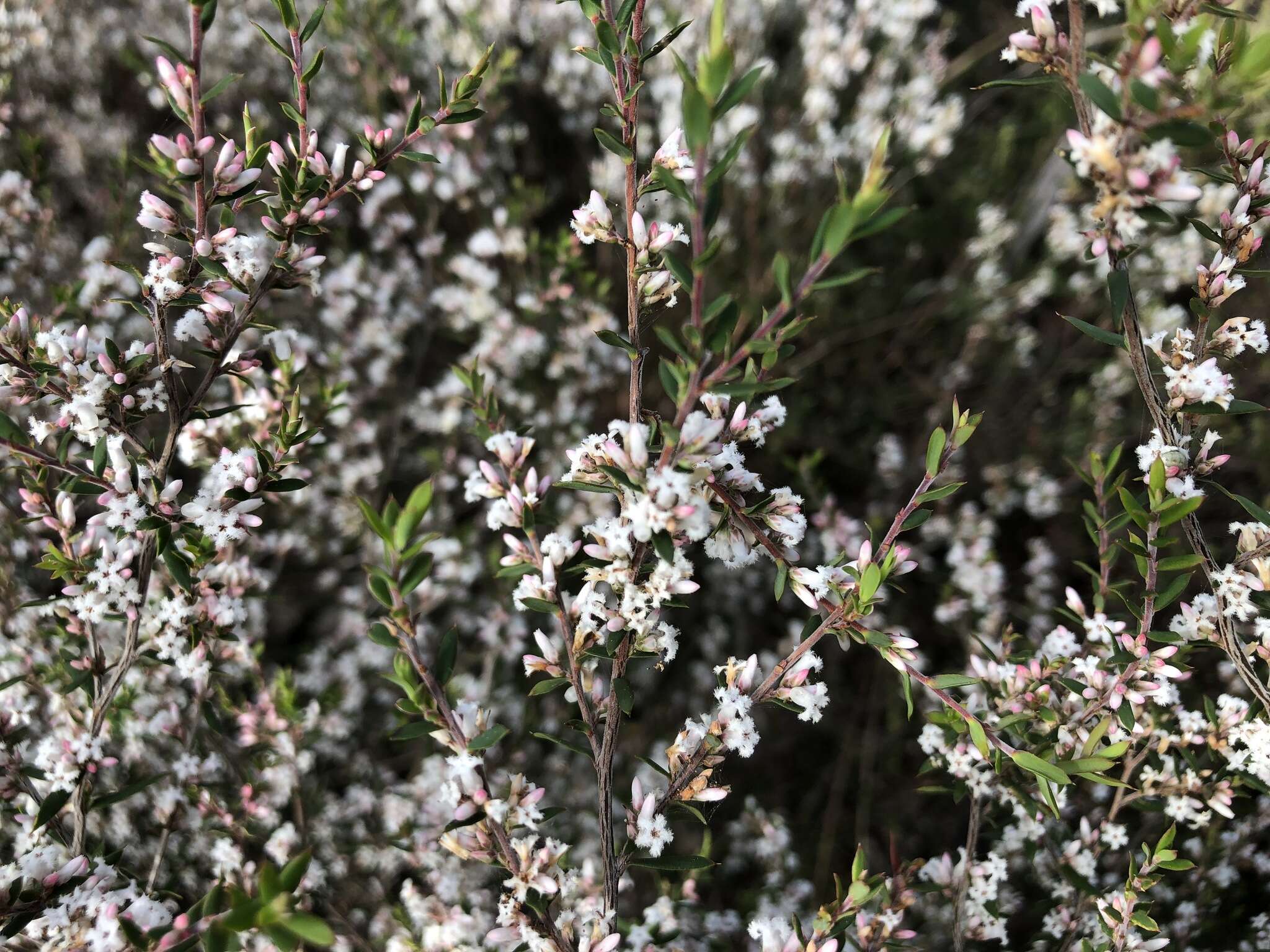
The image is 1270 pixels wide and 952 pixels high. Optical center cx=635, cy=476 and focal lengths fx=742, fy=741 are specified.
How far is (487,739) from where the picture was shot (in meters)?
1.25

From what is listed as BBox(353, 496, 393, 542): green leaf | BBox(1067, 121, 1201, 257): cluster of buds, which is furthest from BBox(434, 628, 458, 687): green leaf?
BBox(1067, 121, 1201, 257): cluster of buds

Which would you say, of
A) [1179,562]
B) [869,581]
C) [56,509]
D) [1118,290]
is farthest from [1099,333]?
[56,509]

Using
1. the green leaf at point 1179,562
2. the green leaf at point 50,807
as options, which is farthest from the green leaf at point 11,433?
the green leaf at point 1179,562

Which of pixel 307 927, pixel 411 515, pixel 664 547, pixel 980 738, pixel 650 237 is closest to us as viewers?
pixel 307 927

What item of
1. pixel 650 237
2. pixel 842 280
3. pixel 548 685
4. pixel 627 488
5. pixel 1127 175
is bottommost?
pixel 548 685

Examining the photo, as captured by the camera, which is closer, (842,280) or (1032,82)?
(842,280)

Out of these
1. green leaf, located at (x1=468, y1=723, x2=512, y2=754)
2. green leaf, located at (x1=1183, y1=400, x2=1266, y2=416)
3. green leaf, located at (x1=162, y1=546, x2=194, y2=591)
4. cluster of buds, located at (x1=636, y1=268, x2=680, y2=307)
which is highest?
cluster of buds, located at (x1=636, y1=268, x2=680, y2=307)

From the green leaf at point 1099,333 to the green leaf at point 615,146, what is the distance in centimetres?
86

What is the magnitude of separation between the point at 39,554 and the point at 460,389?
71.9 inches

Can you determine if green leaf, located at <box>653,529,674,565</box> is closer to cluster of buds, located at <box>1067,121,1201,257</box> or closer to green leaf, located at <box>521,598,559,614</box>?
green leaf, located at <box>521,598,559,614</box>

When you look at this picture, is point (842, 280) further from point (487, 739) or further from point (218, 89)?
point (218, 89)

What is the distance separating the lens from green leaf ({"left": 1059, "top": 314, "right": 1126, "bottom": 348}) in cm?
142

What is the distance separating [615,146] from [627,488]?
60 cm

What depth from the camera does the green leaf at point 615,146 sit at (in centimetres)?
128
